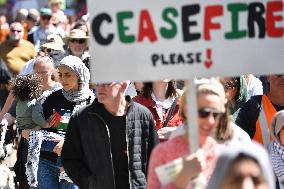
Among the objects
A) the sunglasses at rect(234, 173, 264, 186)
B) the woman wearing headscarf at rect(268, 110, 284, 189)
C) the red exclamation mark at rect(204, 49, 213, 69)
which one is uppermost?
the red exclamation mark at rect(204, 49, 213, 69)

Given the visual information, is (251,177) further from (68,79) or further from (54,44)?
(54,44)

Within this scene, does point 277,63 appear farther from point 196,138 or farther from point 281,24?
point 196,138

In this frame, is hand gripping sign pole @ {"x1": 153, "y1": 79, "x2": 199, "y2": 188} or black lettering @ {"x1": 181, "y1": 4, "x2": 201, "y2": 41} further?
black lettering @ {"x1": 181, "y1": 4, "x2": 201, "y2": 41}

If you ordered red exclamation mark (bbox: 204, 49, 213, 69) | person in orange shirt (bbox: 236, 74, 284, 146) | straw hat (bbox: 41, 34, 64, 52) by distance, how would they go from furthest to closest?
straw hat (bbox: 41, 34, 64, 52) → person in orange shirt (bbox: 236, 74, 284, 146) → red exclamation mark (bbox: 204, 49, 213, 69)

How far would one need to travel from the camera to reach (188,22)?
18.3ft

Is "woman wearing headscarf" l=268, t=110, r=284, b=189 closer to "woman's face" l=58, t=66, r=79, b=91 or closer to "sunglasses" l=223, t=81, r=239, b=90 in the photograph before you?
"sunglasses" l=223, t=81, r=239, b=90

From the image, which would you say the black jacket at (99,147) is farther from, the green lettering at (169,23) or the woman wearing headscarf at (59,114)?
the woman wearing headscarf at (59,114)

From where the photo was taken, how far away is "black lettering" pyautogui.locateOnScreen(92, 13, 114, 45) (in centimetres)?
564

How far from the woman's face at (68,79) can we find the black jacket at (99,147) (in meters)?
1.43

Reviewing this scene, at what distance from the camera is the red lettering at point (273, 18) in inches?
225

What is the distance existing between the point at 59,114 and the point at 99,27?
9.07ft

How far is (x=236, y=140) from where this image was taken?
5949 mm

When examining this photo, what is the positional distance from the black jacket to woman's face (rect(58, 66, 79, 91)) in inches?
56.4

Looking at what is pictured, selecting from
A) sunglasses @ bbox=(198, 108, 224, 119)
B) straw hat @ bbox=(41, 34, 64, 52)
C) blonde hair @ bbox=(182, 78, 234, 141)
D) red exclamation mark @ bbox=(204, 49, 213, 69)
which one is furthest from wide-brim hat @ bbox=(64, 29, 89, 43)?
sunglasses @ bbox=(198, 108, 224, 119)
